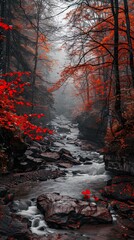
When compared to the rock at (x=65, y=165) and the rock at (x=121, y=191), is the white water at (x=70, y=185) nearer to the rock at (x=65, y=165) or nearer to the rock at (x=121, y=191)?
the rock at (x=65, y=165)

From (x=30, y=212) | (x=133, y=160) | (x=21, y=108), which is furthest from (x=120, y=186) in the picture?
(x=21, y=108)

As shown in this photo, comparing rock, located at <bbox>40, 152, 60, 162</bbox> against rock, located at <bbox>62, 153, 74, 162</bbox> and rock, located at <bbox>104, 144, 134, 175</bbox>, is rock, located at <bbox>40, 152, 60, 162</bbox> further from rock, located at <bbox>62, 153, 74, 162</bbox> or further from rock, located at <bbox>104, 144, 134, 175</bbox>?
rock, located at <bbox>104, 144, 134, 175</bbox>

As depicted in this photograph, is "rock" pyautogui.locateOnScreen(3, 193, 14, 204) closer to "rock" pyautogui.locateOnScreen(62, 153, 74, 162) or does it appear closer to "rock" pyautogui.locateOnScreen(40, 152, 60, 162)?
"rock" pyautogui.locateOnScreen(40, 152, 60, 162)

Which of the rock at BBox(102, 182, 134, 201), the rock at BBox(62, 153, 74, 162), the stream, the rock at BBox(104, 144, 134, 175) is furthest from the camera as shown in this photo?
the rock at BBox(62, 153, 74, 162)

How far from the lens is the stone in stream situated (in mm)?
5738

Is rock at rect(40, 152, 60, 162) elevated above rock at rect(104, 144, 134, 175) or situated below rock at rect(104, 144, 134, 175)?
below

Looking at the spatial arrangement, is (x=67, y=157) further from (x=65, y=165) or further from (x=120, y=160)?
(x=120, y=160)

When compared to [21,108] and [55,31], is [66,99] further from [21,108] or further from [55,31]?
[55,31]

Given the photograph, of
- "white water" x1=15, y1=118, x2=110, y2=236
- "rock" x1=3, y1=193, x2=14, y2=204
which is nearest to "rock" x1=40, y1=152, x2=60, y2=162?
"white water" x1=15, y1=118, x2=110, y2=236

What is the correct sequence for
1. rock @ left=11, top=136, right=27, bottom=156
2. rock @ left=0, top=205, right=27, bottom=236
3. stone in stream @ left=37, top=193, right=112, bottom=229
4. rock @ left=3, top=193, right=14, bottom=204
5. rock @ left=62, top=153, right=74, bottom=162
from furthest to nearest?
rock @ left=62, top=153, right=74, bottom=162, rock @ left=11, top=136, right=27, bottom=156, rock @ left=3, top=193, right=14, bottom=204, stone in stream @ left=37, top=193, right=112, bottom=229, rock @ left=0, top=205, right=27, bottom=236

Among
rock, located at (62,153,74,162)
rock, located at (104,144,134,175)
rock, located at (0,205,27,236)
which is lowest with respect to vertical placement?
rock, located at (0,205,27,236)

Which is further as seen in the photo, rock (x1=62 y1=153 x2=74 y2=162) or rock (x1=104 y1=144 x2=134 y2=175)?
rock (x1=62 y1=153 x2=74 y2=162)

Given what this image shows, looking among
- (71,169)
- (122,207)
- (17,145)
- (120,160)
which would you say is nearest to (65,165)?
(71,169)

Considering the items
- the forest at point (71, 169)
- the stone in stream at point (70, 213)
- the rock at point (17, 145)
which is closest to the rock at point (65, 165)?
the forest at point (71, 169)
